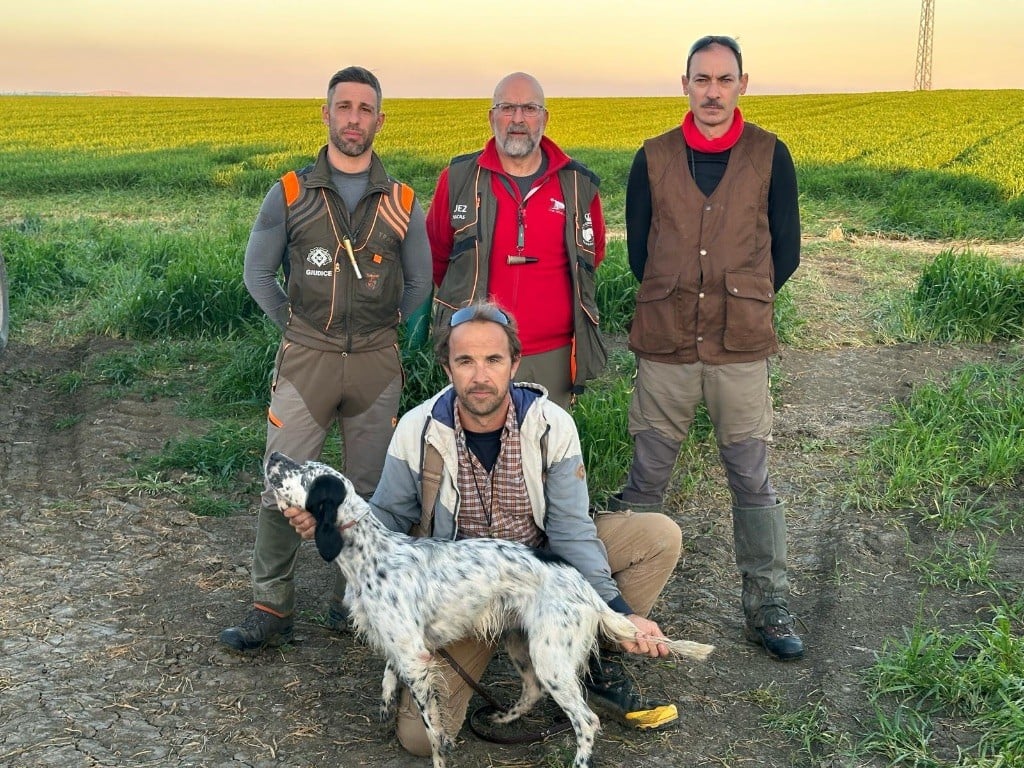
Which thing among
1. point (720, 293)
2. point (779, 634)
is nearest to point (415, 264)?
point (720, 293)

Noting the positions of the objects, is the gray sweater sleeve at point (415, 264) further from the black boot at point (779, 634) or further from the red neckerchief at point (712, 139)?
the black boot at point (779, 634)

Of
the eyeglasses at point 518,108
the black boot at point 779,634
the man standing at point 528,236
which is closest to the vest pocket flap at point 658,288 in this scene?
the man standing at point 528,236

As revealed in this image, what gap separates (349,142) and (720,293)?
1.63 metres

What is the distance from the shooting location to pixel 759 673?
168 inches

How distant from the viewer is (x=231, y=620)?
468 cm

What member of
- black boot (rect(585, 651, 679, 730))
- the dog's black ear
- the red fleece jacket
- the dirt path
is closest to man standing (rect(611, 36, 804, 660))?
the red fleece jacket

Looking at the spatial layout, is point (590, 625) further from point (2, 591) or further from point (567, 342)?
point (2, 591)

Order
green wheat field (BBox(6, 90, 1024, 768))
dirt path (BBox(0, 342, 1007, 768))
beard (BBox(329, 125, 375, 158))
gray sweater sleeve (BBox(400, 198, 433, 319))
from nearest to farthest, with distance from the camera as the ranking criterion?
1. dirt path (BBox(0, 342, 1007, 768))
2. green wheat field (BBox(6, 90, 1024, 768))
3. beard (BBox(329, 125, 375, 158))
4. gray sweater sleeve (BBox(400, 198, 433, 319))

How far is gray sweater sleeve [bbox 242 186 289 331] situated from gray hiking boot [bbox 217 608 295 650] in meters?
1.25

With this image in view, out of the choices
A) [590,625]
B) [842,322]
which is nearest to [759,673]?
[590,625]

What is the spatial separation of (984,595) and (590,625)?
7.52 feet

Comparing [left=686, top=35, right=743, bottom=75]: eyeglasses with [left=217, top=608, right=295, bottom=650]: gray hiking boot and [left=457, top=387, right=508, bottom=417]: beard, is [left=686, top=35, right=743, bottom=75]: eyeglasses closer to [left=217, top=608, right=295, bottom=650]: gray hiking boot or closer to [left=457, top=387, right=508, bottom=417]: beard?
[left=457, top=387, right=508, bottom=417]: beard

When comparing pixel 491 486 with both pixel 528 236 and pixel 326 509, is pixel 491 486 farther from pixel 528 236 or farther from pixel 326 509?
pixel 528 236

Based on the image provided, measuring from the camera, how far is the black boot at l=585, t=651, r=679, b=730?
12.4 ft
